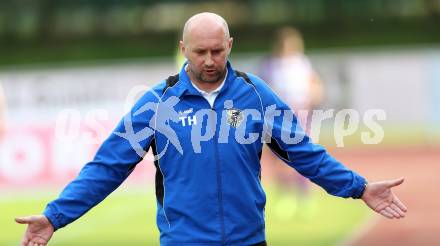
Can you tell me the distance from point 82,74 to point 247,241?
62.5 feet

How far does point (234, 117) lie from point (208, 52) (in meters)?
0.42

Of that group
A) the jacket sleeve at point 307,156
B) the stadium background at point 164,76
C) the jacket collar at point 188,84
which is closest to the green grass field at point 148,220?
the stadium background at point 164,76

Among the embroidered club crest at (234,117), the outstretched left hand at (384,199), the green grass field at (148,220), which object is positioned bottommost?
the green grass field at (148,220)

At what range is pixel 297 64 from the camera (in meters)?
15.5

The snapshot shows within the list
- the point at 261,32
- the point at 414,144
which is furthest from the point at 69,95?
the point at 261,32

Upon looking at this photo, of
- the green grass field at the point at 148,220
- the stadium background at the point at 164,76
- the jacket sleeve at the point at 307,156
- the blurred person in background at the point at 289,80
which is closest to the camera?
the jacket sleeve at the point at 307,156

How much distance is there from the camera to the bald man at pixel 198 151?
19.1 ft

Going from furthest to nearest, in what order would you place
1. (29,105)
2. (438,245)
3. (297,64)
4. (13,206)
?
(29,105)
(13,206)
(297,64)
(438,245)

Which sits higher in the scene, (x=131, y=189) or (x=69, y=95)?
(x=69, y=95)

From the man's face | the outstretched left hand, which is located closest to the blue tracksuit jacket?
the man's face

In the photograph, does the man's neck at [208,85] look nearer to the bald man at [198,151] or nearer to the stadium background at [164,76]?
the bald man at [198,151]

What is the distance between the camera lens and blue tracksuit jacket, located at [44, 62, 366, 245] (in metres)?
5.82

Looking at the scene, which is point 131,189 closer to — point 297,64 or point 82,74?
point 297,64

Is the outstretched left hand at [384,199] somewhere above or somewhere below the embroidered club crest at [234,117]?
below
